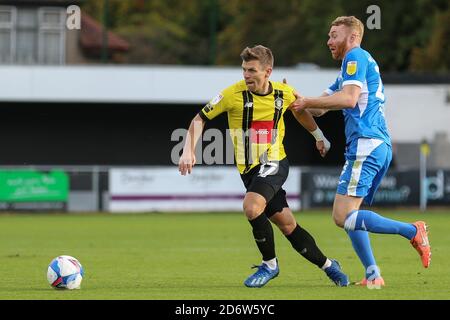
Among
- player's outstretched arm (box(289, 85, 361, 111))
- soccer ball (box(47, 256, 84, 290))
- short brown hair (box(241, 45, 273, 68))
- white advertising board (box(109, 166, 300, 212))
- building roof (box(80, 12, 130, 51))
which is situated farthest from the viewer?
building roof (box(80, 12, 130, 51))

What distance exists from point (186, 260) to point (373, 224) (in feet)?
15.2

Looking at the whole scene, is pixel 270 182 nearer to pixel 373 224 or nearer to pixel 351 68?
pixel 373 224

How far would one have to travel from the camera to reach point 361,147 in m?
9.68

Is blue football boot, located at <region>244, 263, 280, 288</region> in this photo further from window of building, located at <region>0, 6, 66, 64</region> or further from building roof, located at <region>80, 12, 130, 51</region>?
building roof, located at <region>80, 12, 130, 51</region>

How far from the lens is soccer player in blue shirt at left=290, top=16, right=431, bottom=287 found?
9578mm

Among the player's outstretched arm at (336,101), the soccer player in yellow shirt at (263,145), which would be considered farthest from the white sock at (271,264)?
the player's outstretched arm at (336,101)

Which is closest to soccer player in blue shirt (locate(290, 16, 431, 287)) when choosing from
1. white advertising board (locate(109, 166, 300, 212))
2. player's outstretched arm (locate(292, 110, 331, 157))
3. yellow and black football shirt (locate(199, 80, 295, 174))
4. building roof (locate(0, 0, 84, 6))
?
yellow and black football shirt (locate(199, 80, 295, 174))

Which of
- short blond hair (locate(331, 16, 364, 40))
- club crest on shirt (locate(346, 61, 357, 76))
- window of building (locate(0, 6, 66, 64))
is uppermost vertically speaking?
window of building (locate(0, 6, 66, 64))

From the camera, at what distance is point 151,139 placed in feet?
132

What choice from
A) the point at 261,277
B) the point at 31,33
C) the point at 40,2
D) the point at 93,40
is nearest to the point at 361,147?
the point at 261,277
